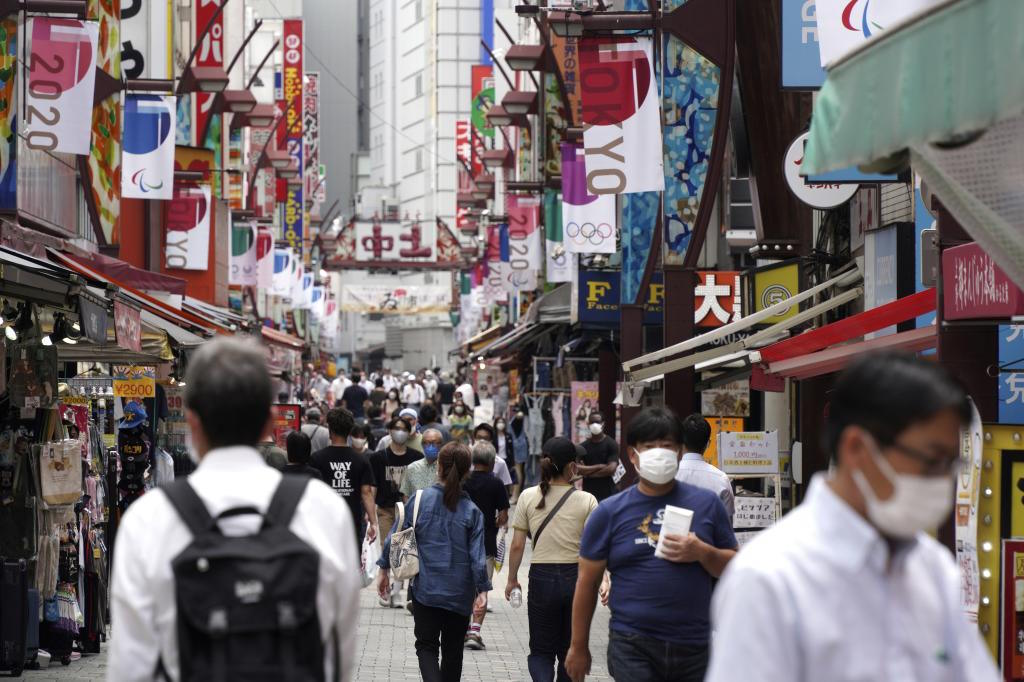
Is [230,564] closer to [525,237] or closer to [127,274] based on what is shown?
[127,274]

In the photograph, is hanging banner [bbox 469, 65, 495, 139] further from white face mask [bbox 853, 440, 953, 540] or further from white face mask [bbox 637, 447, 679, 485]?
white face mask [bbox 853, 440, 953, 540]

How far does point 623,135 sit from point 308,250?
51.7m

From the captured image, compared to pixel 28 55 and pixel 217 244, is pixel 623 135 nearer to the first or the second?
pixel 28 55

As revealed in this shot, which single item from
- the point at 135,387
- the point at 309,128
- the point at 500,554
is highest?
the point at 309,128

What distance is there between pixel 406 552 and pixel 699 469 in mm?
1845

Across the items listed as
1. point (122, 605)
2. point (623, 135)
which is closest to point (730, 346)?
point (623, 135)

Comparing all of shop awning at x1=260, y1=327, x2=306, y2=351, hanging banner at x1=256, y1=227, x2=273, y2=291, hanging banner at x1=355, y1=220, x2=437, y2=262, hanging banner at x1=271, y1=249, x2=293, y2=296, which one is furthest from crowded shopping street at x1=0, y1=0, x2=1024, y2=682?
hanging banner at x1=355, y1=220, x2=437, y2=262

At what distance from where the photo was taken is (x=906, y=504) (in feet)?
9.61

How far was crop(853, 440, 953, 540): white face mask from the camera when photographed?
9.60 ft

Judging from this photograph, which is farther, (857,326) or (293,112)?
(293,112)

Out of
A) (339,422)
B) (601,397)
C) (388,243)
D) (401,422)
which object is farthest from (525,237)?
(388,243)

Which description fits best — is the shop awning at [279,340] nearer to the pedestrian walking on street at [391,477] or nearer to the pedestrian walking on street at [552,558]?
the pedestrian walking on street at [391,477]

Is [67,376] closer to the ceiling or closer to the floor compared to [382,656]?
closer to the ceiling

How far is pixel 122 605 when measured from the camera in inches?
139
